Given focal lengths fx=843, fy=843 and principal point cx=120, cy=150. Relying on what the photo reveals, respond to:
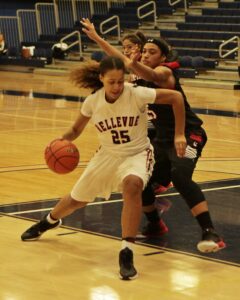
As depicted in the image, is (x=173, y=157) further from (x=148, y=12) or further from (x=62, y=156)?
(x=148, y=12)

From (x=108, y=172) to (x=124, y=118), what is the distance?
1.36ft

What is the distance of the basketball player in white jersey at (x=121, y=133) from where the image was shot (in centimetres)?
579

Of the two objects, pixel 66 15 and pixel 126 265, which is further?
pixel 66 15

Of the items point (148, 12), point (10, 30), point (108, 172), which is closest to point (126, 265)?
point (108, 172)

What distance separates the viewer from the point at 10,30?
29656 mm

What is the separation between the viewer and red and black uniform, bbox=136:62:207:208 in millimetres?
6152

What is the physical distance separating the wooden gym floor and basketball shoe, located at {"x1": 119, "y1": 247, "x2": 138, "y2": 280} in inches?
2.4

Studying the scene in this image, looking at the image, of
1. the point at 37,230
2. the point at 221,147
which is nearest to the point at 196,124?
the point at 37,230

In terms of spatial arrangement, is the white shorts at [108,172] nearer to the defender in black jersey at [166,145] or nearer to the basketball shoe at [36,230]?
the defender in black jersey at [166,145]

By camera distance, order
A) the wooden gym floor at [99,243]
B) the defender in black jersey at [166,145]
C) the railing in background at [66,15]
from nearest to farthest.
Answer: the wooden gym floor at [99,243]
the defender in black jersey at [166,145]
the railing in background at [66,15]

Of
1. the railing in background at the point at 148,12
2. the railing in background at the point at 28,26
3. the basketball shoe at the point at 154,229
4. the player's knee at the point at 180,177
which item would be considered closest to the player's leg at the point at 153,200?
the basketball shoe at the point at 154,229

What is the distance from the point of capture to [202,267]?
5.77m

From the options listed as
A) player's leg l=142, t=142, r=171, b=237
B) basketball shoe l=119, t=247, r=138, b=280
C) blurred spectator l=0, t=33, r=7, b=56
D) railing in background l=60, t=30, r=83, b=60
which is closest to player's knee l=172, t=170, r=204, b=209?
player's leg l=142, t=142, r=171, b=237

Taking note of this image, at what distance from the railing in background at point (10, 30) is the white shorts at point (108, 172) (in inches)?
944
